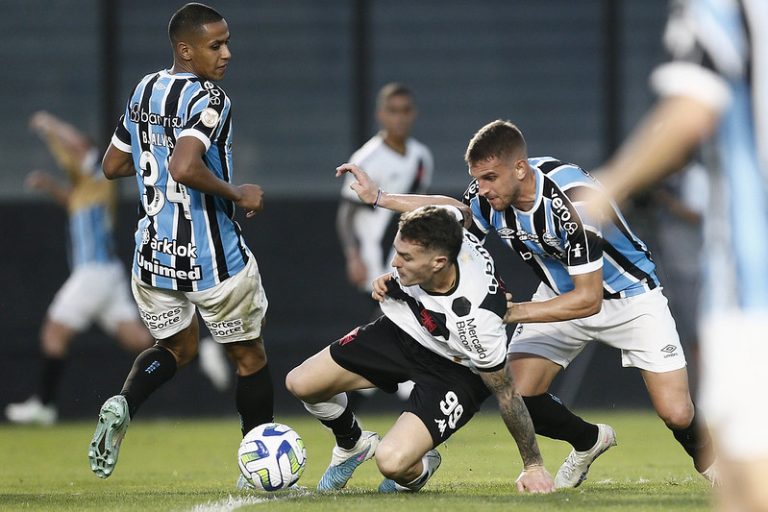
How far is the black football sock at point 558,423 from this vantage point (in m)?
5.54

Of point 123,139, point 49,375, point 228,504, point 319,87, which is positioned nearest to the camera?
point 228,504

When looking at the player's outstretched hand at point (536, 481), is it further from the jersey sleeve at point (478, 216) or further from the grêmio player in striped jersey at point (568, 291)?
the jersey sleeve at point (478, 216)

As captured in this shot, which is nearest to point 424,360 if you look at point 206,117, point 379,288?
point 379,288

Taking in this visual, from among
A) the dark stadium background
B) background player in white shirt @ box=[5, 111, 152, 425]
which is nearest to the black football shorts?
background player in white shirt @ box=[5, 111, 152, 425]

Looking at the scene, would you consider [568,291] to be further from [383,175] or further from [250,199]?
[383,175]

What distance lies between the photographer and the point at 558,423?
219 inches

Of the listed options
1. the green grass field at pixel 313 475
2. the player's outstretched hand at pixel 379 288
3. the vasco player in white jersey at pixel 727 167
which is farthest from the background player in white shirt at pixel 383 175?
the vasco player in white jersey at pixel 727 167

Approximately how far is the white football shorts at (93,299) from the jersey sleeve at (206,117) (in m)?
5.21

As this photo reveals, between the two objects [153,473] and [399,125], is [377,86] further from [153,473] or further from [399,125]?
[153,473]

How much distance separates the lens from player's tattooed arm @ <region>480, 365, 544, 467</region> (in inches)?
200

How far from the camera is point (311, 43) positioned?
12.0 m

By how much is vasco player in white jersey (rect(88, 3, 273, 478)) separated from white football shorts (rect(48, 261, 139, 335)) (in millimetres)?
4707

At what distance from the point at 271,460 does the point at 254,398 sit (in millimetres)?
545

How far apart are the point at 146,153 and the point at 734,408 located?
368 centimetres
